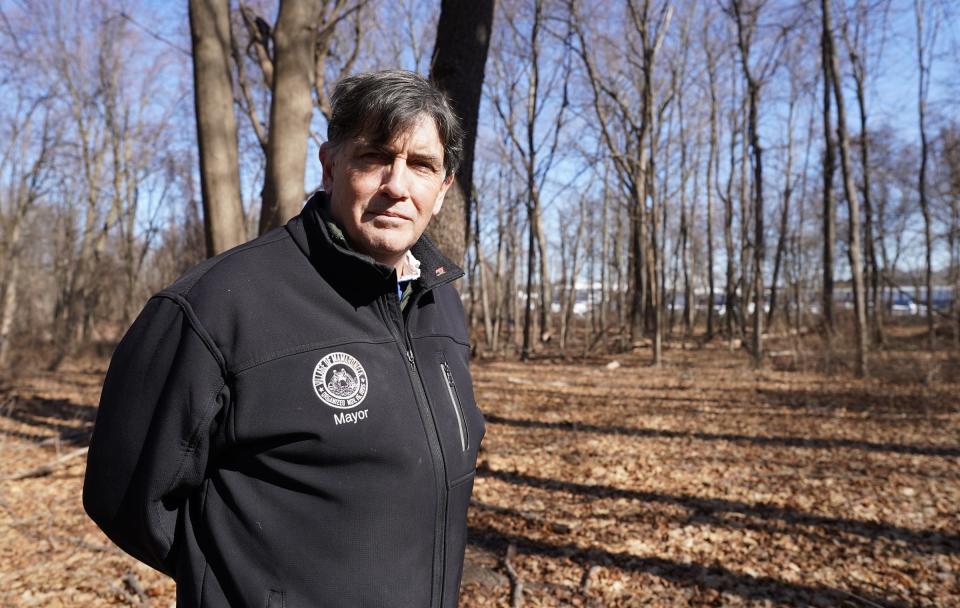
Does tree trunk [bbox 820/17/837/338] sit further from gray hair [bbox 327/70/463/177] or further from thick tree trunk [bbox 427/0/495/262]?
gray hair [bbox 327/70/463/177]

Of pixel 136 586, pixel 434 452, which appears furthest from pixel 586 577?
pixel 434 452

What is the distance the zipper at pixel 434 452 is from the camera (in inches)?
57.1

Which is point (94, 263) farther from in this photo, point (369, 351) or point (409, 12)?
point (369, 351)

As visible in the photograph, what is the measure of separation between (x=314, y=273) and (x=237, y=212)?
456 centimetres

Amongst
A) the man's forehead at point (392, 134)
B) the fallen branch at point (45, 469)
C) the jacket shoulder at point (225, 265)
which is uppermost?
the man's forehead at point (392, 134)

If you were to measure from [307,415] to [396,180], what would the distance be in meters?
0.62

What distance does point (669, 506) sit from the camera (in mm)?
5188

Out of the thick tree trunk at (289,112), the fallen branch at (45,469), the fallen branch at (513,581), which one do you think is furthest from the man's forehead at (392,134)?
the fallen branch at (45,469)

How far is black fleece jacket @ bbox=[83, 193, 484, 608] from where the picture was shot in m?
1.23

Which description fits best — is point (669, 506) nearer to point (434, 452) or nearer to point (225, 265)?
point (434, 452)

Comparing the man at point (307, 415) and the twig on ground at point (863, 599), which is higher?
the man at point (307, 415)

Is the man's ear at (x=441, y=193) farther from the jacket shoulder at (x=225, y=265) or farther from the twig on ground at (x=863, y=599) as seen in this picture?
the twig on ground at (x=863, y=599)

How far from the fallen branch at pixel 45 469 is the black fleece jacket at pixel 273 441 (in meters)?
6.05

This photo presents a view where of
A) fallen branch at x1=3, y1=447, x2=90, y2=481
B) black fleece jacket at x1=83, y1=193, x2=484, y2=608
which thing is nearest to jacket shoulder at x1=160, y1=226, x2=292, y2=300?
black fleece jacket at x1=83, y1=193, x2=484, y2=608
